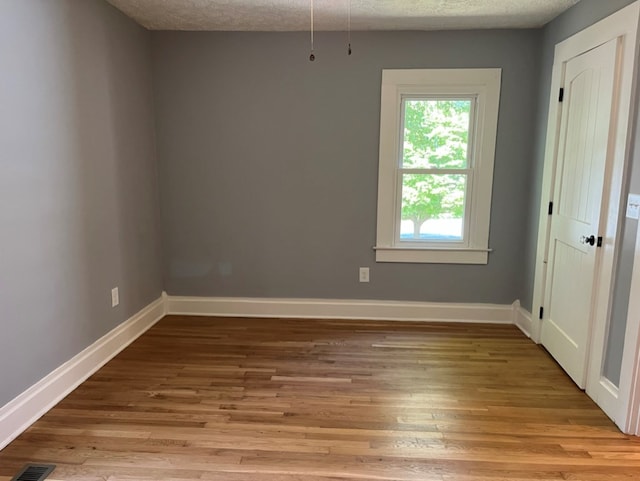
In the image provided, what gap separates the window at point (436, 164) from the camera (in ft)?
11.0

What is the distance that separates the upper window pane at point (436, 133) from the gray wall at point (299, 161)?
0.26m

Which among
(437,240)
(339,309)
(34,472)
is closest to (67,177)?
(34,472)

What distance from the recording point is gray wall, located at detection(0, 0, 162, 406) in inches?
82.1

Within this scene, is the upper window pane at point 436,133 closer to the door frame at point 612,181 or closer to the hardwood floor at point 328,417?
the door frame at point 612,181

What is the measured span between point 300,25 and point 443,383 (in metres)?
2.73

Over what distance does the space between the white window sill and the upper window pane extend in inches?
27.0

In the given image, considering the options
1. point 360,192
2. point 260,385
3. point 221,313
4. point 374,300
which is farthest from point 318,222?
point 260,385

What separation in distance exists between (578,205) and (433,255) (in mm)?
1194

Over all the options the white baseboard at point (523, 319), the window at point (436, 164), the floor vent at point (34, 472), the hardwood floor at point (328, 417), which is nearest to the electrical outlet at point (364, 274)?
the window at point (436, 164)

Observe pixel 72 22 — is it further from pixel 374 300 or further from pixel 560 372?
pixel 560 372

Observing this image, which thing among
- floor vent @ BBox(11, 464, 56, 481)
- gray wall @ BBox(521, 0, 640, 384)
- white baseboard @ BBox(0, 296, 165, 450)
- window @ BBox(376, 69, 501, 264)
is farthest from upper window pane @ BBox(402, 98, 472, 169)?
floor vent @ BBox(11, 464, 56, 481)

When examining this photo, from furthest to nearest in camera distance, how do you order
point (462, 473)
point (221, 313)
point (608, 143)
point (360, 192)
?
point (221, 313) → point (360, 192) → point (608, 143) → point (462, 473)

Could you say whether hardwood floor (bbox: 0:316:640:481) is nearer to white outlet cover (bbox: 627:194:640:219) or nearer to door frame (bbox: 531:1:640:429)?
door frame (bbox: 531:1:640:429)

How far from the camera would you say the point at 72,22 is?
8.17 ft
